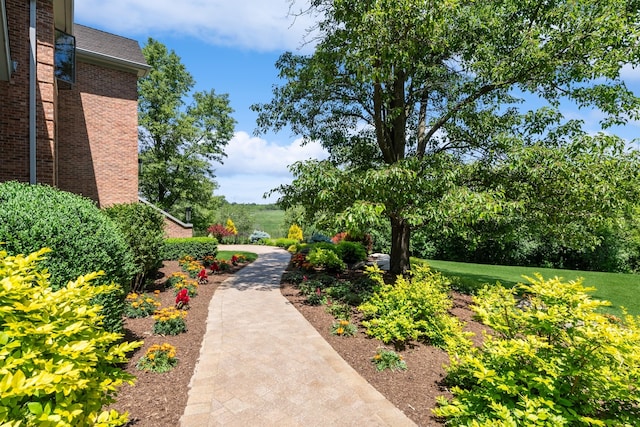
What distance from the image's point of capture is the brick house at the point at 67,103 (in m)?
7.12

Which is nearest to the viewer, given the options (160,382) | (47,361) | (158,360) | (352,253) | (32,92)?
(47,361)

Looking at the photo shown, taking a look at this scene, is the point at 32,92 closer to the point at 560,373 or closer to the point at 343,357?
the point at 343,357

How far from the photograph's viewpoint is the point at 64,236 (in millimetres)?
3955

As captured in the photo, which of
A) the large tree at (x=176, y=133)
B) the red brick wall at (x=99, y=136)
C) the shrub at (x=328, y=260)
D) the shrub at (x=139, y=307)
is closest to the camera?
the shrub at (x=139, y=307)

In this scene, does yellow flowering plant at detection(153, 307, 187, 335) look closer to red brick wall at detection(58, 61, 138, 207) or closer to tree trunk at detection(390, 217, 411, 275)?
tree trunk at detection(390, 217, 411, 275)

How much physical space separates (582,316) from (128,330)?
6.72 metres

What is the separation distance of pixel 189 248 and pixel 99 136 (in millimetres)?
5916

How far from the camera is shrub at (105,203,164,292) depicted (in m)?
8.08

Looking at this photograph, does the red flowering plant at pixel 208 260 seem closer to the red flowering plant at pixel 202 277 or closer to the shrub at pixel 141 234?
the red flowering plant at pixel 202 277

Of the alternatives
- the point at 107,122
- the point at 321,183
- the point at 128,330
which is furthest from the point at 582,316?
the point at 107,122

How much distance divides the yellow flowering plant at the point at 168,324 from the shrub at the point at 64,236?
4.17ft

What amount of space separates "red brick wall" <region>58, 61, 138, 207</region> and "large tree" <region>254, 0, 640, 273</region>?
24.5 feet

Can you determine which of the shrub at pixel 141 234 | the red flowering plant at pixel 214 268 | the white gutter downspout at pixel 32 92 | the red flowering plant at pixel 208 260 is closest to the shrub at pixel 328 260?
the red flowering plant at pixel 214 268

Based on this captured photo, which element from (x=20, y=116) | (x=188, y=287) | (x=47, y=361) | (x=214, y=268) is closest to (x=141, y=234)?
(x=188, y=287)
